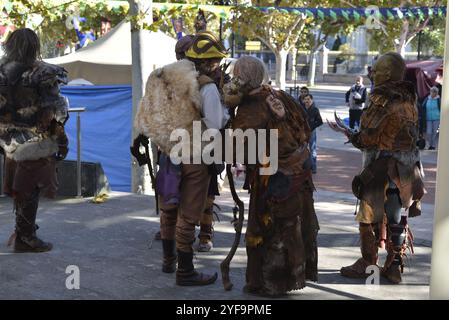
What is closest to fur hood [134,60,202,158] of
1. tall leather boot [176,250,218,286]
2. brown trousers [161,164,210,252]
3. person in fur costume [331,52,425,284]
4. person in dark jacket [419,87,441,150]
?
brown trousers [161,164,210,252]

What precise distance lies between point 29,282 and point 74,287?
39cm

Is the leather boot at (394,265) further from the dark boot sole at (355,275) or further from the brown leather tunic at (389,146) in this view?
the brown leather tunic at (389,146)

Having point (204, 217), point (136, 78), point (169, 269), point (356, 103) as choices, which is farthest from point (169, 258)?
point (356, 103)

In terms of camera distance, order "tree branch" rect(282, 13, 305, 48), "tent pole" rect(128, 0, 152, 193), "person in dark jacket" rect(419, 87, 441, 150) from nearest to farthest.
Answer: "tent pole" rect(128, 0, 152, 193)
"person in dark jacket" rect(419, 87, 441, 150)
"tree branch" rect(282, 13, 305, 48)

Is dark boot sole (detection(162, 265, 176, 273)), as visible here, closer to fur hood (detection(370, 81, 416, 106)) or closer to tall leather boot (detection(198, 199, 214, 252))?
tall leather boot (detection(198, 199, 214, 252))

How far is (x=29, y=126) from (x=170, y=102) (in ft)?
4.69

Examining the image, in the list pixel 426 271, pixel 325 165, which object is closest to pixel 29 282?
pixel 426 271

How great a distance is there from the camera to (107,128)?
12.3 meters

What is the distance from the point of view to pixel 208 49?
5.31m

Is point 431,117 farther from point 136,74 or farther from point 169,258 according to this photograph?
point 169,258

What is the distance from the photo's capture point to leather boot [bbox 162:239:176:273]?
5545 millimetres

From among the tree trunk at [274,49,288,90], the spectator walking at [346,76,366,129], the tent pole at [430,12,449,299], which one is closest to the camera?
the tent pole at [430,12,449,299]

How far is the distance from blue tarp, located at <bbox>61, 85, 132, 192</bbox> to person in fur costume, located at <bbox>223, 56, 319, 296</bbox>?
23.4ft
